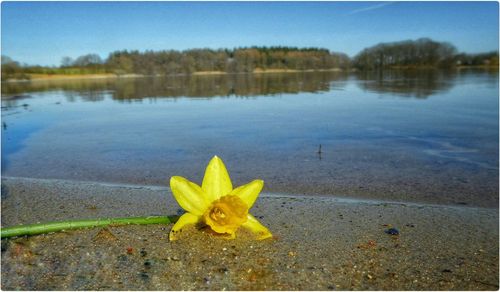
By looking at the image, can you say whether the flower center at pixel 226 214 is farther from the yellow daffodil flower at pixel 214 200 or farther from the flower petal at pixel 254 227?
the flower petal at pixel 254 227

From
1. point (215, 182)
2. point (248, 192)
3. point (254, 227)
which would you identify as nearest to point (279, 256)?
point (254, 227)

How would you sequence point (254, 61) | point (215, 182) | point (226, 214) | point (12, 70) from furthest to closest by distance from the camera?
point (254, 61)
point (12, 70)
point (215, 182)
point (226, 214)

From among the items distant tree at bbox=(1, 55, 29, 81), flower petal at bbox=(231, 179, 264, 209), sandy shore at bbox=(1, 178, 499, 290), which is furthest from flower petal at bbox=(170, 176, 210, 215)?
distant tree at bbox=(1, 55, 29, 81)

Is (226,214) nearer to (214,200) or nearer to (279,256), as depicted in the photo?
(214,200)

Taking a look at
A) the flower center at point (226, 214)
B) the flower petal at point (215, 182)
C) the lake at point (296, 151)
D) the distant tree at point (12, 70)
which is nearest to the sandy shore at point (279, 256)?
the flower center at point (226, 214)

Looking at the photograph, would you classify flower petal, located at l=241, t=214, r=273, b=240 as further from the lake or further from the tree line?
the tree line

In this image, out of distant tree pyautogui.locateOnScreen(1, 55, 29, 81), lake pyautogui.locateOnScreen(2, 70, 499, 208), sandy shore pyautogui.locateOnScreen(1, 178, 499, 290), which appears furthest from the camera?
distant tree pyautogui.locateOnScreen(1, 55, 29, 81)

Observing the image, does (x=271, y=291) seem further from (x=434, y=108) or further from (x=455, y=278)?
(x=434, y=108)

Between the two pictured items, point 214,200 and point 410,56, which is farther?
point 410,56
